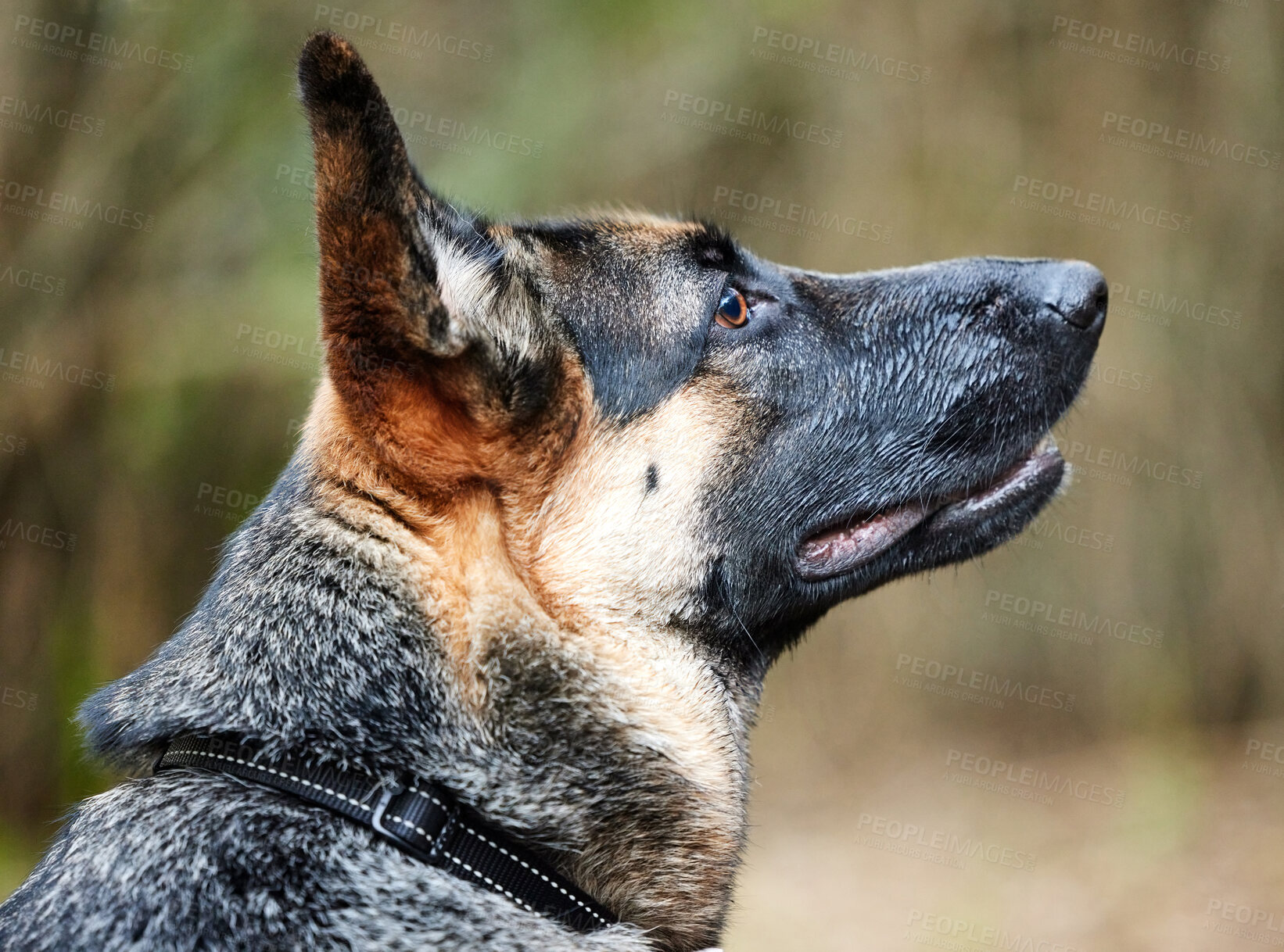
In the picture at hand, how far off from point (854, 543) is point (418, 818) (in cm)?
169

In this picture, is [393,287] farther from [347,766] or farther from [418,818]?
[418,818]

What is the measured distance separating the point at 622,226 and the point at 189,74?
535 centimetres

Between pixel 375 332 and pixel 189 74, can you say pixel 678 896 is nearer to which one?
pixel 375 332

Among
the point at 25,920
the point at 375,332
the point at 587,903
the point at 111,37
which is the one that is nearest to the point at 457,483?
the point at 375,332

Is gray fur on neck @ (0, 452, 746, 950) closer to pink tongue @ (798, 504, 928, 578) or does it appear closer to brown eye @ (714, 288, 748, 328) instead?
pink tongue @ (798, 504, 928, 578)

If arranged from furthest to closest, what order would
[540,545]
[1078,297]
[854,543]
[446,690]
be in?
[1078,297] < [854,543] < [540,545] < [446,690]

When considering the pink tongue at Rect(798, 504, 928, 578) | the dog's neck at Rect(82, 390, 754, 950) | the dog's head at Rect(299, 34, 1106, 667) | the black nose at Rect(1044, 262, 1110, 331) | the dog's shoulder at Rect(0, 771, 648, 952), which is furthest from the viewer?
the black nose at Rect(1044, 262, 1110, 331)

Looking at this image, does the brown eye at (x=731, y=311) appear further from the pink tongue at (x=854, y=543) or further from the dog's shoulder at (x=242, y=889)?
the dog's shoulder at (x=242, y=889)

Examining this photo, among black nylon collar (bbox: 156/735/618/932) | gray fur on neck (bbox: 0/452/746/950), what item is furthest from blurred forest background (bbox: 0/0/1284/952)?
black nylon collar (bbox: 156/735/618/932)

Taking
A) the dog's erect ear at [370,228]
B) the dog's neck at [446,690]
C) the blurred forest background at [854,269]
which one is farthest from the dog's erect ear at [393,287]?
the blurred forest background at [854,269]

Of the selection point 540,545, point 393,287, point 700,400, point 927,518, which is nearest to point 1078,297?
point 927,518

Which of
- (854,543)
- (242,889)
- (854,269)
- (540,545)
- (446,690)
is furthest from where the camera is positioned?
(854,269)

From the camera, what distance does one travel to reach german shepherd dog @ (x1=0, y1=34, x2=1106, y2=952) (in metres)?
2.45

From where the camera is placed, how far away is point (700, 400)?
11.1ft
